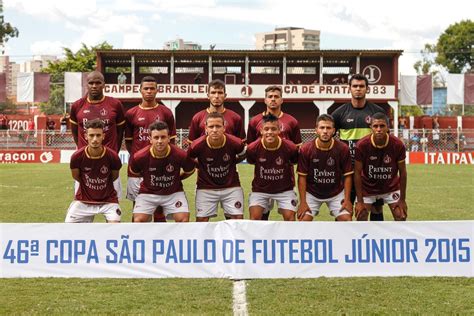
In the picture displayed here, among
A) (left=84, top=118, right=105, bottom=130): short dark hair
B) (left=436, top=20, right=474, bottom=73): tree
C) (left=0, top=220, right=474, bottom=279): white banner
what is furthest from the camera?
(left=436, top=20, right=474, bottom=73): tree

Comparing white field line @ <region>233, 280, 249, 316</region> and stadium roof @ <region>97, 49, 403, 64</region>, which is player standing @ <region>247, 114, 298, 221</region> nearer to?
white field line @ <region>233, 280, 249, 316</region>

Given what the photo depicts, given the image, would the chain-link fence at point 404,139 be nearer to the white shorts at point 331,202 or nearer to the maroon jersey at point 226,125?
the maroon jersey at point 226,125

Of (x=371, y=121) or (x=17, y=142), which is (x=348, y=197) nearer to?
(x=371, y=121)

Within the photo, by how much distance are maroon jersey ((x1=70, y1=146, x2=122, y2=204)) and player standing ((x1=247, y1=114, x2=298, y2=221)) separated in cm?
160

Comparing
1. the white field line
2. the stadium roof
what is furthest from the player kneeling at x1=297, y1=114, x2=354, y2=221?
the stadium roof

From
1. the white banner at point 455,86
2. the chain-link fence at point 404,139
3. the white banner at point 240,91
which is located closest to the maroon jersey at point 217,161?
the chain-link fence at point 404,139

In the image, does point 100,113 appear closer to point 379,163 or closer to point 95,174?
point 95,174

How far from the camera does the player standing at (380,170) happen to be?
7949 millimetres

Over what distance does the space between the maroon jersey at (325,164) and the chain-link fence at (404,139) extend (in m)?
21.0

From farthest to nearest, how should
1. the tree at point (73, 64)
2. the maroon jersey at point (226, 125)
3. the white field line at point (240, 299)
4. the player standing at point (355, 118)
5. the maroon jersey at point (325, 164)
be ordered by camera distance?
the tree at point (73, 64) → the maroon jersey at point (226, 125) → the player standing at point (355, 118) → the maroon jersey at point (325, 164) → the white field line at point (240, 299)

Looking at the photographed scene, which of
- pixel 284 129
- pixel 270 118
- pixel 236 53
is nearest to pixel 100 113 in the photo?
pixel 270 118

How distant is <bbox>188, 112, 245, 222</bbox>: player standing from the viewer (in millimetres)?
7855

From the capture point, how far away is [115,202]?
25.9ft

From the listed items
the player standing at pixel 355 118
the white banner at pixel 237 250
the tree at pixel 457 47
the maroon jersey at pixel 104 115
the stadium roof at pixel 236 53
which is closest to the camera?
the white banner at pixel 237 250
